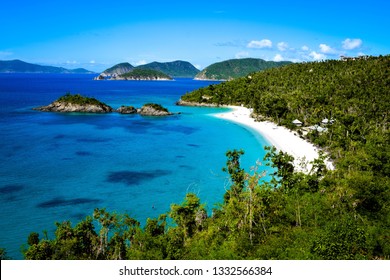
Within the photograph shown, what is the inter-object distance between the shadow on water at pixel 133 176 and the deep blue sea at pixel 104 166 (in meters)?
0.12

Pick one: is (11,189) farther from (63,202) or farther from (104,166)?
(104,166)

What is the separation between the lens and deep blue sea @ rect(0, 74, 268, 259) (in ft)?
98.8

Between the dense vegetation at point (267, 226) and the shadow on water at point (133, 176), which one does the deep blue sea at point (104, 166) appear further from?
the dense vegetation at point (267, 226)

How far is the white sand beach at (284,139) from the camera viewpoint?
148ft

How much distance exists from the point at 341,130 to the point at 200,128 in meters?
33.1

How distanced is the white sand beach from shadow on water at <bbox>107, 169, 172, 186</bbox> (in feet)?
57.4

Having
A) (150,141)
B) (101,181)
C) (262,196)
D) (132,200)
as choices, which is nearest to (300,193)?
(262,196)

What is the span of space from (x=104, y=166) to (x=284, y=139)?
32.0m

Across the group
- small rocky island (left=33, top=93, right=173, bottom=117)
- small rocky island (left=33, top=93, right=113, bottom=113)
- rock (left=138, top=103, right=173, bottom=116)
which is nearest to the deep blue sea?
rock (left=138, top=103, right=173, bottom=116)

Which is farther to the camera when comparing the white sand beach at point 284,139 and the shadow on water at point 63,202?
the white sand beach at point 284,139

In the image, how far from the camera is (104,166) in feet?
145

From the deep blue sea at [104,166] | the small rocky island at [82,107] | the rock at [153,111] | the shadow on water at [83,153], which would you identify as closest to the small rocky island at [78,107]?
the small rocky island at [82,107]

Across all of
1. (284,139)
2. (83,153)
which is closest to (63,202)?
(83,153)

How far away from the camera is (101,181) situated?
38.2 m
